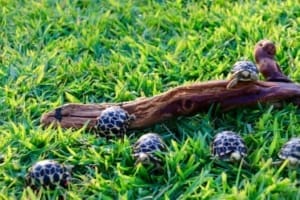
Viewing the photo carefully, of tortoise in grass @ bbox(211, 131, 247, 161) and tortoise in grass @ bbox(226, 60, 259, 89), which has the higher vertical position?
tortoise in grass @ bbox(226, 60, 259, 89)

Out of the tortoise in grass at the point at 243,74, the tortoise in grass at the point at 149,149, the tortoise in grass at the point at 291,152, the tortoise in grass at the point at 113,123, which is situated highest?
the tortoise in grass at the point at 243,74

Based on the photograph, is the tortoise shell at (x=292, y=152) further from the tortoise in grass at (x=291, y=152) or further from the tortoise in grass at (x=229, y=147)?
the tortoise in grass at (x=229, y=147)

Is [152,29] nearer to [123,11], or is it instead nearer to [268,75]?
[123,11]

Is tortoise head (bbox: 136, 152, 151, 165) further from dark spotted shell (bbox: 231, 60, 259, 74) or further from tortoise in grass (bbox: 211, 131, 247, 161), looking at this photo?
dark spotted shell (bbox: 231, 60, 259, 74)

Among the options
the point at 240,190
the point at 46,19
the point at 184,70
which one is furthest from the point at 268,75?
the point at 46,19

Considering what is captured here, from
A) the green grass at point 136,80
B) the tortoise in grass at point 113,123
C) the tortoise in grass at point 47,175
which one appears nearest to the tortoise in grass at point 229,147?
the green grass at point 136,80

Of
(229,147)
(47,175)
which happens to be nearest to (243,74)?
(229,147)

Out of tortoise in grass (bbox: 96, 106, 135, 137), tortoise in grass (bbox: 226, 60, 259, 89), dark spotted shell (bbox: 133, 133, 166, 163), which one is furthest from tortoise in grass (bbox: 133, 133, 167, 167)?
tortoise in grass (bbox: 226, 60, 259, 89)
